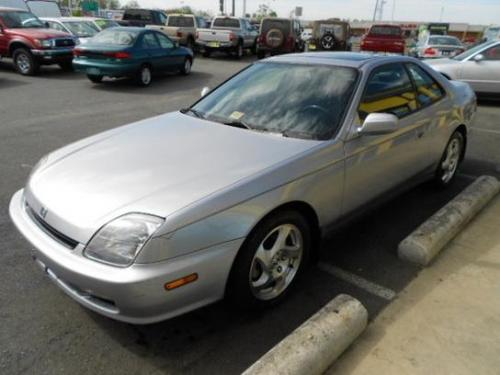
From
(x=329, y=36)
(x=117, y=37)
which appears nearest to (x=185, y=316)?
(x=117, y=37)

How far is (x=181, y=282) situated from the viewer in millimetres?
2230

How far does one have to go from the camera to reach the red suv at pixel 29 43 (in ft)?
40.7

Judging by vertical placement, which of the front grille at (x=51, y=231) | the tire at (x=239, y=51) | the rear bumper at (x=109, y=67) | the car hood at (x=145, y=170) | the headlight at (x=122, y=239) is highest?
the car hood at (x=145, y=170)

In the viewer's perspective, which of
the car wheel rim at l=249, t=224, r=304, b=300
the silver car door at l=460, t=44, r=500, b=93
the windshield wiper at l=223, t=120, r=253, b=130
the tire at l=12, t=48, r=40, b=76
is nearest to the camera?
the car wheel rim at l=249, t=224, r=304, b=300

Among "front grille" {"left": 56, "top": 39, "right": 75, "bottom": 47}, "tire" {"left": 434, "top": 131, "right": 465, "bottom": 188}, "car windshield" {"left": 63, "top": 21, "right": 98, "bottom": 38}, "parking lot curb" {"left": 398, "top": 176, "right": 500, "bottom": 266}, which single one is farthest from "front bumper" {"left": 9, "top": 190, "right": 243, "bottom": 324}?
"car windshield" {"left": 63, "top": 21, "right": 98, "bottom": 38}

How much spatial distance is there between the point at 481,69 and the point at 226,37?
11.5 m

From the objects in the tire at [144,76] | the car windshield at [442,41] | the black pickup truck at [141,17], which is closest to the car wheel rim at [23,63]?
the tire at [144,76]

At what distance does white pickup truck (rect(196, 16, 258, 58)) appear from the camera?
1905 centimetres

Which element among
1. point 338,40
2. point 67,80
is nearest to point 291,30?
point 338,40

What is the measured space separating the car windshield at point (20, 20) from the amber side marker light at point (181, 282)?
13.5m

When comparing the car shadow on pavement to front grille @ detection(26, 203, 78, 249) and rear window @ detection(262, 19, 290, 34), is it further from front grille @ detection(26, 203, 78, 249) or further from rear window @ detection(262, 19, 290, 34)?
rear window @ detection(262, 19, 290, 34)

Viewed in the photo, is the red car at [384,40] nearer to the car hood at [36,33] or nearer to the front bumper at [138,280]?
the car hood at [36,33]

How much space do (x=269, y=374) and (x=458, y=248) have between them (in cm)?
229

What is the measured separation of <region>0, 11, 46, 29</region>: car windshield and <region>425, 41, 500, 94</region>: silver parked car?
39.0 ft
